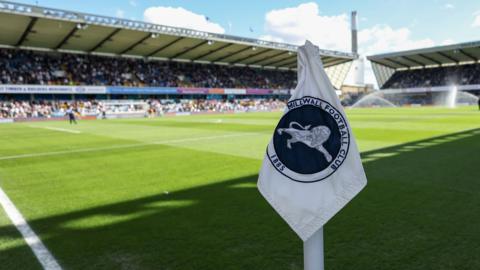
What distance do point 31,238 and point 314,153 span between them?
12.2 ft

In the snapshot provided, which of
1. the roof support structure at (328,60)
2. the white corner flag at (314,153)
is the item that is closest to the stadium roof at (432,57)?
the roof support structure at (328,60)

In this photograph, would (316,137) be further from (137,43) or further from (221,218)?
(137,43)

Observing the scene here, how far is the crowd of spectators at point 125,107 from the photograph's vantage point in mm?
39781

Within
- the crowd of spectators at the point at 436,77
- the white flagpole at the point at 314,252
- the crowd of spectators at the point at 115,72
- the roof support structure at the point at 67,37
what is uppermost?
the roof support structure at the point at 67,37

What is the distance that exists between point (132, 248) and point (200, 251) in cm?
78

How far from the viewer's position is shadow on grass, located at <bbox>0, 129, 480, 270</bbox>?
3.36 metres

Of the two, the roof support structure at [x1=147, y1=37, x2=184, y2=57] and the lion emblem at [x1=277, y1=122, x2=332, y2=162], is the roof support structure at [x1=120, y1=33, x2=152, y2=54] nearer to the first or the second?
the roof support structure at [x1=147, y1=37, x2=184, y2=57]

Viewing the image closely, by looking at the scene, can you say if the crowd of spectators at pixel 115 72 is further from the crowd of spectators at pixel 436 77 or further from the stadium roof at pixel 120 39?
the crowd of spectators at pixel 436 77

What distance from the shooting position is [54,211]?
526cm

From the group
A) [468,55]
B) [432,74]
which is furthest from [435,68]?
[468,55]

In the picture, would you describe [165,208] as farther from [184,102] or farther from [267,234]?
[184,102]

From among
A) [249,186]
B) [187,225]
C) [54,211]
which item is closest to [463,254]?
[187,225]

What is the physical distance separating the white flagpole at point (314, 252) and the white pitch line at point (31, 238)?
8.13 ft

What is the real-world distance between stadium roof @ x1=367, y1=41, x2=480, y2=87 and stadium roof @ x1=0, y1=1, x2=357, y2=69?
14904 mm
